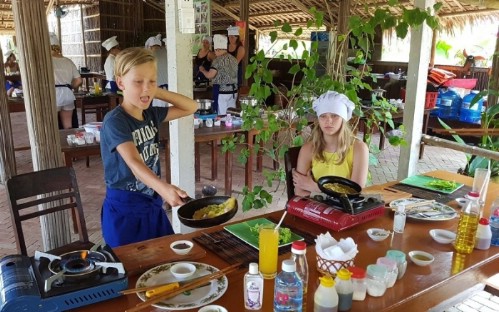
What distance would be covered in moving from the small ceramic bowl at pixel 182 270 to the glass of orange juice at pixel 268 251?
0.78 ft

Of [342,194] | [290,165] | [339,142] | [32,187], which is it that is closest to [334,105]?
[339,142]

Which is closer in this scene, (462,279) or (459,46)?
(462,279)

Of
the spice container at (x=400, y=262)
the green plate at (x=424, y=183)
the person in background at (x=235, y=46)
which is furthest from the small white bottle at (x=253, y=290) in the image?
the person in background at (x=235, y=46)

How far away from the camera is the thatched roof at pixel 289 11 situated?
9.44 m

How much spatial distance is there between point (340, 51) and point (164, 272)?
7.96 feet

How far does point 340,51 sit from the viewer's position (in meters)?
3.26

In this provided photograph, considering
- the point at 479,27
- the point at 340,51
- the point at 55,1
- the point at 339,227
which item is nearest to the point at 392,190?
the point at 339,227

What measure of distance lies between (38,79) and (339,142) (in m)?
1.96

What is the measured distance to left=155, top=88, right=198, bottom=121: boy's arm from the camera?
7.15 feet

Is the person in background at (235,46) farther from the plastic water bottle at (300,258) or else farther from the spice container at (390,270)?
the plastic water bottle at (300,258)

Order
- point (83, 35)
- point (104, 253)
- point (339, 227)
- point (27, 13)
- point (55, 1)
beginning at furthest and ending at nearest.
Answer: point (83, 35) < point (55, 1) < point (27, 13) < point (339, 227) < point (104, 253)

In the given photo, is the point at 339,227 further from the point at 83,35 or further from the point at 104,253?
the point at 83,35

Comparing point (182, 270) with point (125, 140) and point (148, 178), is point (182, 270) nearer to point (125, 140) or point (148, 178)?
point (148, 178)

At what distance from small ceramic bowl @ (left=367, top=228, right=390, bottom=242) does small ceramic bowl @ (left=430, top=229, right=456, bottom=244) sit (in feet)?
0.64
